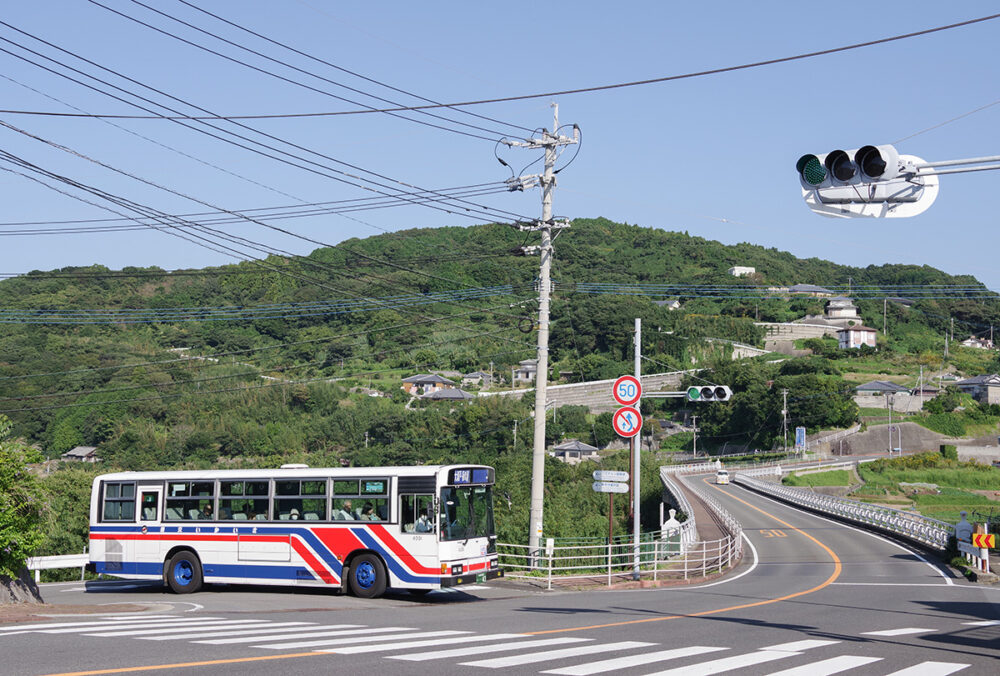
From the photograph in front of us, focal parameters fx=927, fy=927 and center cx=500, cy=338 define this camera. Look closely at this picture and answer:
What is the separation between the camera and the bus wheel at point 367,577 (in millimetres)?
20391

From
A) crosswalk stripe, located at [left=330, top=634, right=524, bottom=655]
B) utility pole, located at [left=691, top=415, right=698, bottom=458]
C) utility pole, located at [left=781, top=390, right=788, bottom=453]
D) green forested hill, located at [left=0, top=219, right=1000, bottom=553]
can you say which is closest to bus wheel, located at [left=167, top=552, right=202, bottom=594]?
crosswalk stripe, located at [left=330, top=634, right=524, bottom=655]

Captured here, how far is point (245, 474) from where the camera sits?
21906 mm

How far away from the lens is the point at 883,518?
4741 centimetres

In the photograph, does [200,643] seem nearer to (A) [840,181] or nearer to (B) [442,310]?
(A) [840,181]

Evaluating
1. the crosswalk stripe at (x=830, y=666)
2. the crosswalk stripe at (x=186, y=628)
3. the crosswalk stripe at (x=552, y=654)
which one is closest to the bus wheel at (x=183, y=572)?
the crosswalk stripe at (x=186, y=628)

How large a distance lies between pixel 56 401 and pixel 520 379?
85093mm

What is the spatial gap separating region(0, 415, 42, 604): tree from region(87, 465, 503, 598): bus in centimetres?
503

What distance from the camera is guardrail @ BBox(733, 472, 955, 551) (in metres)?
37.9

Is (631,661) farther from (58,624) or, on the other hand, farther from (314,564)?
(314,564)

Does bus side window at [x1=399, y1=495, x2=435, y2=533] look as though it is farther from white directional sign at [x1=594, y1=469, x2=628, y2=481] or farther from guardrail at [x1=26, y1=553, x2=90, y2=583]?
guardrail at [x1=26, y1=553, x2=90, y2=583]

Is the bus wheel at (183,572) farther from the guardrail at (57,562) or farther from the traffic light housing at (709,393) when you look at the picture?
the traffic light housing at (709,393)

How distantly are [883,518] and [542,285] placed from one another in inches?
1115

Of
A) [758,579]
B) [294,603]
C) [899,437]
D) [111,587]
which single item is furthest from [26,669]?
[899,437]

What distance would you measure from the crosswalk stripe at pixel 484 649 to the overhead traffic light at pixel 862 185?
6631 mm
